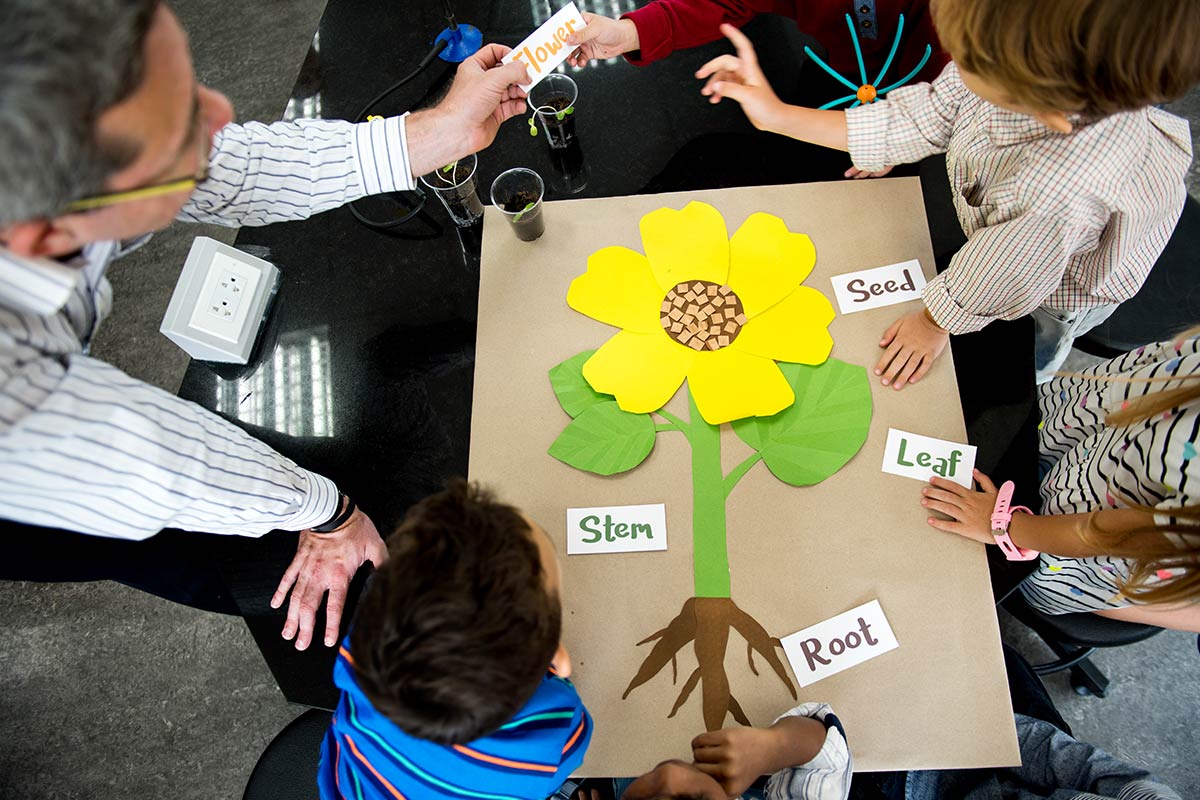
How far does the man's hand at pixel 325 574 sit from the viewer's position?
3.76ft

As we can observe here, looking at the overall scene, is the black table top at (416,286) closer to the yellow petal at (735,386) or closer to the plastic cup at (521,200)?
the plastic cup at (521,200)

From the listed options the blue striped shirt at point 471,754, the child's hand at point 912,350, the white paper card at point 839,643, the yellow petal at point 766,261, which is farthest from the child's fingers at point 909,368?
the blue striped shirt at point 471,754

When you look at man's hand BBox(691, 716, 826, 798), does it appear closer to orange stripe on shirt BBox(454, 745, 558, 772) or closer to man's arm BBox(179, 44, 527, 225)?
orange stripe on shirt BBox(454, 745, 558, 772)

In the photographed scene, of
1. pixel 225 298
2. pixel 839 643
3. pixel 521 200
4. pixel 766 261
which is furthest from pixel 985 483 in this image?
pixel 225 298

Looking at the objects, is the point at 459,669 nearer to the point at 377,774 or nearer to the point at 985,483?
the point at 377,774

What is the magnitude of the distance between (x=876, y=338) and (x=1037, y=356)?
441mm

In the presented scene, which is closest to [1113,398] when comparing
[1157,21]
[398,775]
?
[1157,21]

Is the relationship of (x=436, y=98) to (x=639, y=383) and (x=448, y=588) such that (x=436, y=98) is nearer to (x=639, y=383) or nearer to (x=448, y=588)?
(x=639, y=383)

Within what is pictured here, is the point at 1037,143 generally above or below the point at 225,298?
above

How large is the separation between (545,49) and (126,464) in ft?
2.91

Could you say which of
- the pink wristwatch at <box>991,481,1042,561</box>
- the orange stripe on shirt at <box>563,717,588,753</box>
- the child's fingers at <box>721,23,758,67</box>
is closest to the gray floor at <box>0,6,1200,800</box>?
the pink wristwatch at <box>991,481,1042,561</box>

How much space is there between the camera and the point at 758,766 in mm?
973

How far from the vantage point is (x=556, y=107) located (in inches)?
54.7

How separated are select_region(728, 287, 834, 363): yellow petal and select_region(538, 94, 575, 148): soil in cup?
1.62ft
